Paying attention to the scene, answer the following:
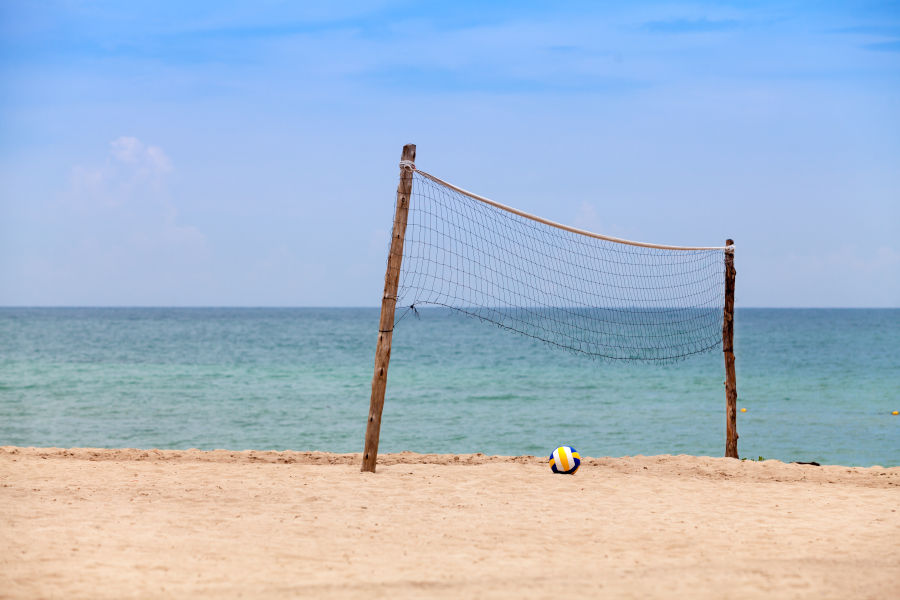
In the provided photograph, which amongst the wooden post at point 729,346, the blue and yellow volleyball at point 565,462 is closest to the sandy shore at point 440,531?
the blue and yellow volleyball at point 565,462

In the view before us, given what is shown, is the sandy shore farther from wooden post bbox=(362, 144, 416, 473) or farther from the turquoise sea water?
the turquoise sea water

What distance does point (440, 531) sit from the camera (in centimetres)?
581

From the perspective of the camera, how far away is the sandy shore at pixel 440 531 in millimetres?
4508

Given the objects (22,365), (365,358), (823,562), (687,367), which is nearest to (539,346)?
(365,358)

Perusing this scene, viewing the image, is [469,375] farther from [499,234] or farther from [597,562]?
[597,562]

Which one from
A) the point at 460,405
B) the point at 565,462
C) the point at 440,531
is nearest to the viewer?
the point at 440,531

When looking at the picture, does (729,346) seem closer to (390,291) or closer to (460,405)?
(390,291)

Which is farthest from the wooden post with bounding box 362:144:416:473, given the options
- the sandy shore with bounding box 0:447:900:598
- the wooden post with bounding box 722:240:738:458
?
the wooden post with bounding box 722:240:738:458

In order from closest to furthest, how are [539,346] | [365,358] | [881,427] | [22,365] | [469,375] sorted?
[881,427] → [469,375] → [22,365] → [365,358] → [539,346]

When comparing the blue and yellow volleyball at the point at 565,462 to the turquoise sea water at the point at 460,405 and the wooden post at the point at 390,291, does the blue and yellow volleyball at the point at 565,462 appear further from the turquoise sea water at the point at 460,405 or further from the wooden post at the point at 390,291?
the turquoise sea water at the point at 460,405

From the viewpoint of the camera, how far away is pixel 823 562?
5031mm

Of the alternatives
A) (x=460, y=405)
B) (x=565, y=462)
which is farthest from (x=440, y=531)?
(x=460, y=405)

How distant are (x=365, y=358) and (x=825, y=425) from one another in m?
22.9

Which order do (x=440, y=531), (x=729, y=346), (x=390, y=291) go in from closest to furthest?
(x=440, y=531)
(x=390, y=291)
(x=729, y=346)
